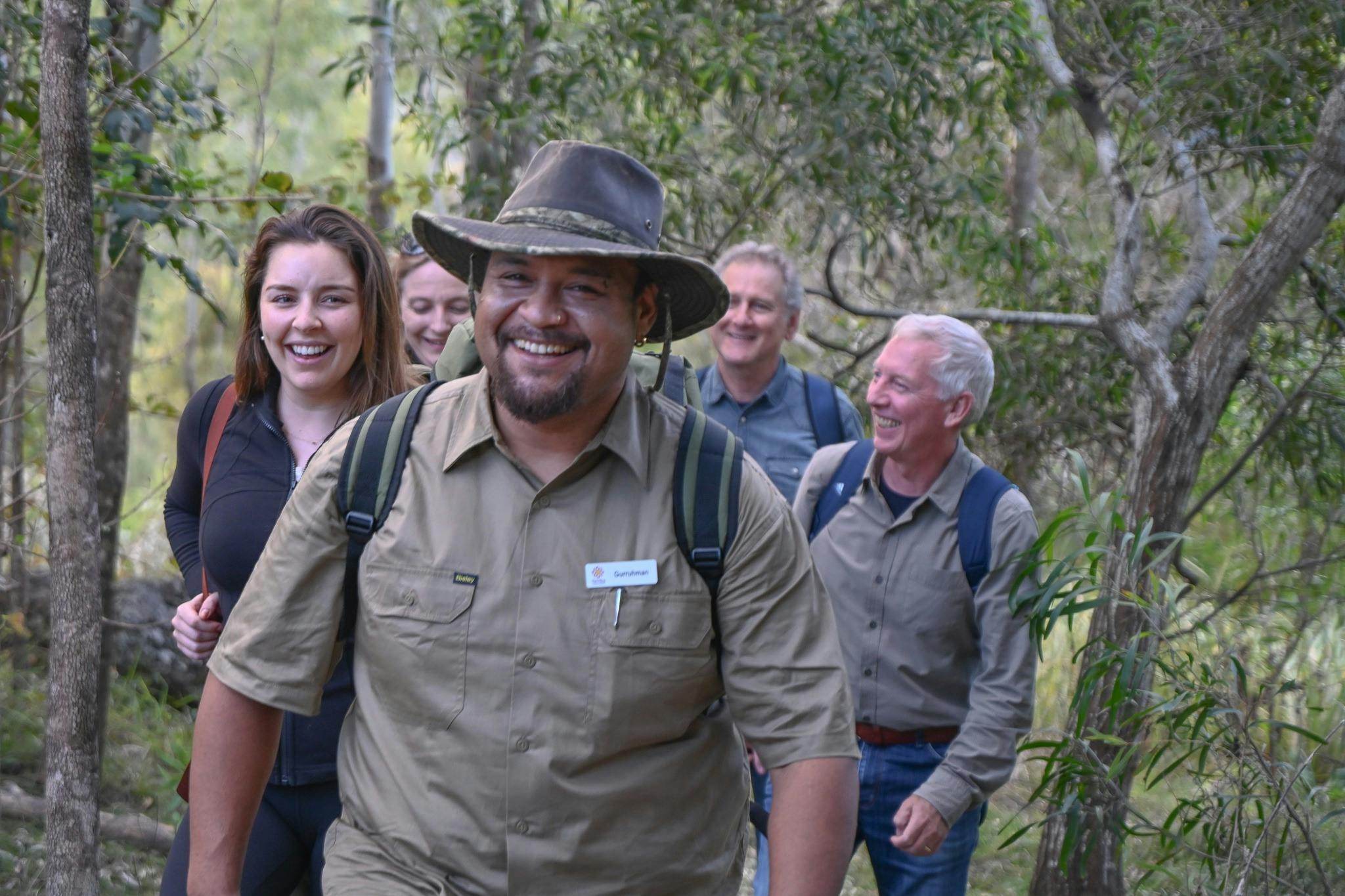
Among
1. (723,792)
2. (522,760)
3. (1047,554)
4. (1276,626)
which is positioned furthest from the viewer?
(1276,626)

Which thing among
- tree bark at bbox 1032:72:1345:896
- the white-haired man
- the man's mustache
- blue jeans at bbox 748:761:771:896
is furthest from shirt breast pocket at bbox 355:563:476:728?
tree bark at bbox 1032:72:1345:896

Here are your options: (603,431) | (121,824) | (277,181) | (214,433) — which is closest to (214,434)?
(214,433)

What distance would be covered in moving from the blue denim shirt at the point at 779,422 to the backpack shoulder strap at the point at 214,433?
1898 millimetres

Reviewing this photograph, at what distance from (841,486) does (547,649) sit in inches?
74.9

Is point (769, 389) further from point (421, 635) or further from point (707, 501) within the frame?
point (421, 635)

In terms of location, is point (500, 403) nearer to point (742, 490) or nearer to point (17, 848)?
point (742, 490)

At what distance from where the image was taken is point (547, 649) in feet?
7.49

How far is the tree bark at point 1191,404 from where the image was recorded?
4.71 m

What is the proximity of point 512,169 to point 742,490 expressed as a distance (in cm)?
533

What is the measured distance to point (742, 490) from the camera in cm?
237

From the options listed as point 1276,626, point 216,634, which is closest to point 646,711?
point 216,634

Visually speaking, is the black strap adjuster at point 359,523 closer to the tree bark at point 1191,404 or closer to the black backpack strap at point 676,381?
the black backpack strap at point 676,381

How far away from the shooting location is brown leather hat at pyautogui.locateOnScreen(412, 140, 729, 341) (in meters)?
2.38

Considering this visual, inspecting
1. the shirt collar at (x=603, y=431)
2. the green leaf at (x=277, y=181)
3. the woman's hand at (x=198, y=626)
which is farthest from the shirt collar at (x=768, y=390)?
the shirt collar at (x=603, y=431)
